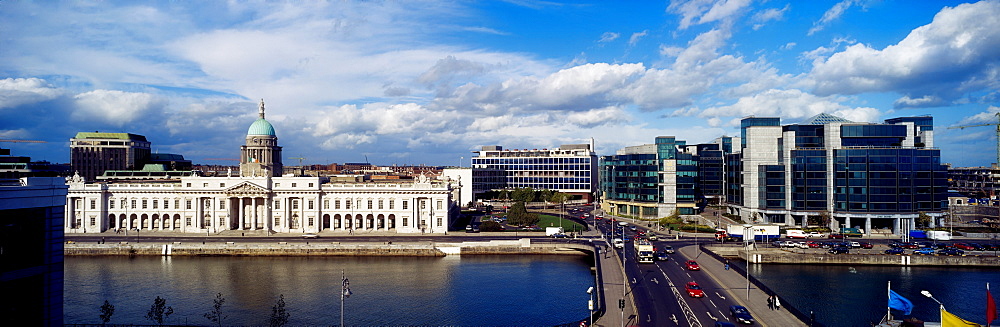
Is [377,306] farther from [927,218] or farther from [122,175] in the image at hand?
[122,175]

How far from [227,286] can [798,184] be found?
269ft

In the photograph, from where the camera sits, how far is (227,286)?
61844 mm

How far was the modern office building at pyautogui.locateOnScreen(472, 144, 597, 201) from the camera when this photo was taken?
175 m

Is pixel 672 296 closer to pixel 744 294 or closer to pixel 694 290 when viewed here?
pixel 694 290

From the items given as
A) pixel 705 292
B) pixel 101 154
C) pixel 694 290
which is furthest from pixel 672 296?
pixel 101 154

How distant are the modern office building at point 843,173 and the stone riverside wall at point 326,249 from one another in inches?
1563

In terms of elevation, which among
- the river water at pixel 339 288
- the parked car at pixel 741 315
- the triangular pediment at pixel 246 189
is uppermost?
the triangular pediment at pixel 246 189

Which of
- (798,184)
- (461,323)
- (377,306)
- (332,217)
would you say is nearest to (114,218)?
(332,217)

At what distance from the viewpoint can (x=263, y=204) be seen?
101062mm

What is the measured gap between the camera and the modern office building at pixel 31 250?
29.0m

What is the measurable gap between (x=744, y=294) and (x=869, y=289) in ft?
61.6

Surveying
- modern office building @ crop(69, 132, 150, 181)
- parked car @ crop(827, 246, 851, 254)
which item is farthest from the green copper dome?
parked car @ crop(827, 246, 851, 254)

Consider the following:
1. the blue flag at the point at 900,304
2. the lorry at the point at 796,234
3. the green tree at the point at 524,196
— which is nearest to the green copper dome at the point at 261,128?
the green tree at the point at 524,196

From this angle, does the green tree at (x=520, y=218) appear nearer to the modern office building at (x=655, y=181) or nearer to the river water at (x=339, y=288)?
the river water at (x=339, y=288)
